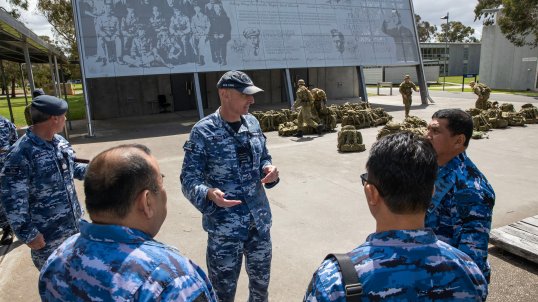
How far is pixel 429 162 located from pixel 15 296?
401cm

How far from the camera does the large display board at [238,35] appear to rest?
14070 mm

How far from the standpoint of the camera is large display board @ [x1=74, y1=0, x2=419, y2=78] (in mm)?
14070

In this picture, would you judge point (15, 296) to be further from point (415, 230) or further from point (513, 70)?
point (513, 70)

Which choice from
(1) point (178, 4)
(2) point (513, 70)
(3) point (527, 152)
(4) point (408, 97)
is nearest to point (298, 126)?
(4) point (408, 97)

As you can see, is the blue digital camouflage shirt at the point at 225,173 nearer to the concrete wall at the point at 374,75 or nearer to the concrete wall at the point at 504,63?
the concrete wall at the point at 504,63

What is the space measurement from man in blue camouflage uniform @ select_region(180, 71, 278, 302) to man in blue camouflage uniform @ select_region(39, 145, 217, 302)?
1.33 metres

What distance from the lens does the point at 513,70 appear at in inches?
1236

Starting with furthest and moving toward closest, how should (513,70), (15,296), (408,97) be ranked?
(513,70) < (408,97) < (15,296)

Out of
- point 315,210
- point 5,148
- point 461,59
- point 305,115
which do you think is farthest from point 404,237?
point 461,59

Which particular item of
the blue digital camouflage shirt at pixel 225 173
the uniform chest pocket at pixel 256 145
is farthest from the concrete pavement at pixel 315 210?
the uniform chest pocket at pixel 256 145

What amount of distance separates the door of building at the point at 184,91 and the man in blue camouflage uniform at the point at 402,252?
66.6 ft

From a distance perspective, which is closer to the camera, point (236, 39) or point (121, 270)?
point (121, 270)

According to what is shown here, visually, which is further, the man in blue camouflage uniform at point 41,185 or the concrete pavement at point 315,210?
the concrete pavement at point 315,210

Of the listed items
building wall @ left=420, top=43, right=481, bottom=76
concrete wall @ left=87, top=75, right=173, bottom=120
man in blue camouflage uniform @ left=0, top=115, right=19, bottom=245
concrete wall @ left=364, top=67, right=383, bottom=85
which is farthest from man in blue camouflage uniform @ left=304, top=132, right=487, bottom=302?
building wall @ left=420, top=43, right=481, bottom=76
